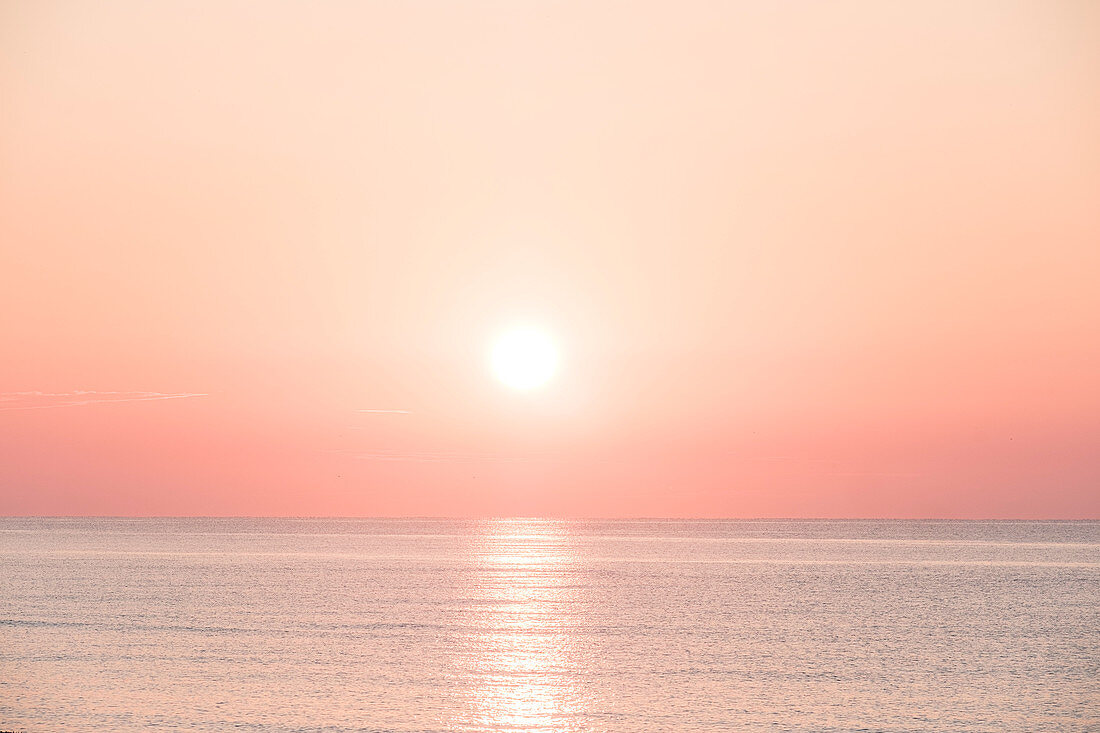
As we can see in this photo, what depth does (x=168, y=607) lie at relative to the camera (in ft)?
161

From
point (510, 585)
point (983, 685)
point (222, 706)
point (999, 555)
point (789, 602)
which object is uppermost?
point (999, 555)

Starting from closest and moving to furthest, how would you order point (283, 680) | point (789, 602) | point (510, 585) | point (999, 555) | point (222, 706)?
1. point (222, 706)
2. point (283, 680)
3. point (789, 602)
4. point (510, 585)
5. point (999, 555)

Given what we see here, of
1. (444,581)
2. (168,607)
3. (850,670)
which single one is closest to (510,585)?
(444,581)

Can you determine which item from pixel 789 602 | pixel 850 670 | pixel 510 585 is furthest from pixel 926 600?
pixel 850 670

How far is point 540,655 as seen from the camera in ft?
110

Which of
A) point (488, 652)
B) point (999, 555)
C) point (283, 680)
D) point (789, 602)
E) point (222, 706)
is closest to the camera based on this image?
point (222, 706)

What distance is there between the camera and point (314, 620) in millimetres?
43250

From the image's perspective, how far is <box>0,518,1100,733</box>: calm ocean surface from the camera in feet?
83.5

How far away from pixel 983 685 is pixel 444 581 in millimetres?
41720

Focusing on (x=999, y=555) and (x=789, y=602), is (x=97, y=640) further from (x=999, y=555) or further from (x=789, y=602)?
(x=999, y=555)

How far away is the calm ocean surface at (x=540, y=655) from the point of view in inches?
1001

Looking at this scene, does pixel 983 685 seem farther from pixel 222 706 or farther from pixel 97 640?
pixel 97 640

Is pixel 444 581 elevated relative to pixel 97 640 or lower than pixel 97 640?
elevated

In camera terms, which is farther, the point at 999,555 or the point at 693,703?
the point at 999,555
